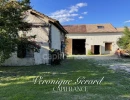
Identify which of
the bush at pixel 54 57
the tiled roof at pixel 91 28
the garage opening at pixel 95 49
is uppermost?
the tiled roof at pixel 91 28

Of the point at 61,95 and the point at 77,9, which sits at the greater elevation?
the point at 77,9

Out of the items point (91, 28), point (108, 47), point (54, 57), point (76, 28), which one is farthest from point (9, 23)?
point (91, 28)

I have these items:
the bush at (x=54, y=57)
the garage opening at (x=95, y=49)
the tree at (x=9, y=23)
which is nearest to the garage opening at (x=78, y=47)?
the garage opening at (x=95, y=49)

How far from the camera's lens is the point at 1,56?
41.8ft

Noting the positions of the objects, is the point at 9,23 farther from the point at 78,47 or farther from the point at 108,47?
the point at 78,47

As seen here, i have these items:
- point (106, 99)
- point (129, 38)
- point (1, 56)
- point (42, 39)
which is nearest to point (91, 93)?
point (106, 99)

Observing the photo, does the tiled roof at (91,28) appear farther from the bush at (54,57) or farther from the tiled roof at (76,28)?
the bush at (54,57)

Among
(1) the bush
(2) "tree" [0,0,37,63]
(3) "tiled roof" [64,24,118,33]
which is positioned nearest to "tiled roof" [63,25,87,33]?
(3) "tiled roof" [64,24,118,33]

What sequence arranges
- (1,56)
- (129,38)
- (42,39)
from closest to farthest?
(1,56) < (42,39) < (129,38)

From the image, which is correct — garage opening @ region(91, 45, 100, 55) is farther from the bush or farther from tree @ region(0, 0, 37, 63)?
tree @ region(0, 0, 37, 63)

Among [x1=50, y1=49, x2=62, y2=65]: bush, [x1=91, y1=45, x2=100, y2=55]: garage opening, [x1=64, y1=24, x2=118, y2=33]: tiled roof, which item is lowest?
[x1=50, y1=49, x2=62, y2=65]: bush

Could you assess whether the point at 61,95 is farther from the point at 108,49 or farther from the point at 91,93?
the point at 108,49

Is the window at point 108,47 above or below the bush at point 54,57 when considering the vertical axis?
above

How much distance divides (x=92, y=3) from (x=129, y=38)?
26.1ft
